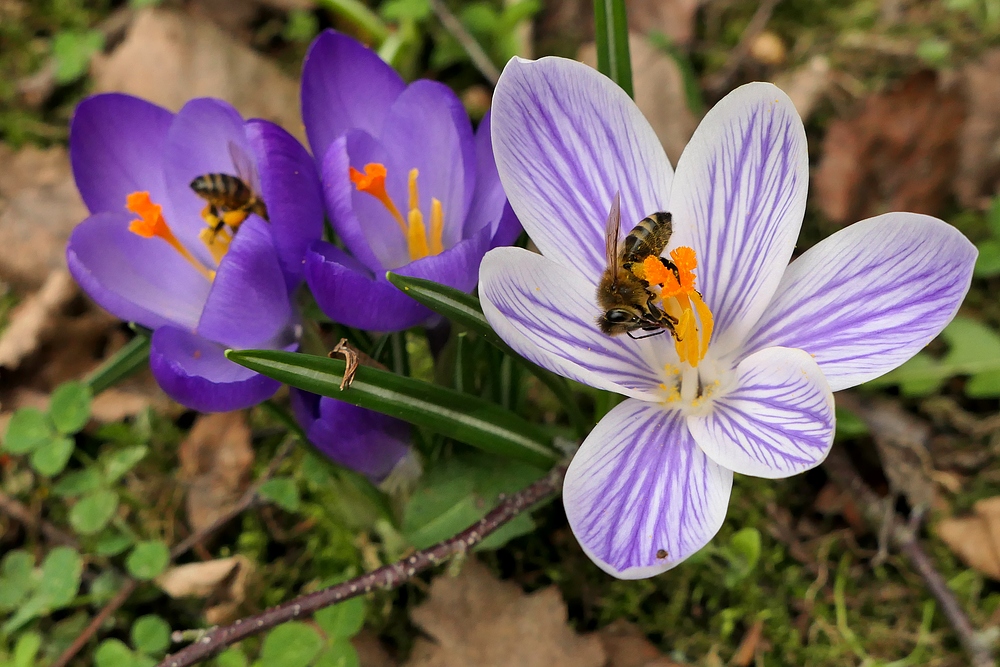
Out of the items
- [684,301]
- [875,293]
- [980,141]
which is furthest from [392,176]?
[980,141]

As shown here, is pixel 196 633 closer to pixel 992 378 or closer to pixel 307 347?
pixel 307 347

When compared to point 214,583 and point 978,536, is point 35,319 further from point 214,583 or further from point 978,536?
point 978,536

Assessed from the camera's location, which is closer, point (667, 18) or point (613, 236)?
point (613, 236)

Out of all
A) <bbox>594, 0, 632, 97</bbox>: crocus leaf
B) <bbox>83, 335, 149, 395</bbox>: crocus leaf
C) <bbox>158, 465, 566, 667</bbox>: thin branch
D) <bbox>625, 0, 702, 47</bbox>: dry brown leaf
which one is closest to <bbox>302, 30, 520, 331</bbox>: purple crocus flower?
<bbox>594, 0, 632, 97</bbox>: crocus leaf

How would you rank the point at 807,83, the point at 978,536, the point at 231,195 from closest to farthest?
the point at 231,195 → the point at 978,536 → the point at 807,83

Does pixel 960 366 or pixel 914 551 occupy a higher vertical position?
pixel 960 366

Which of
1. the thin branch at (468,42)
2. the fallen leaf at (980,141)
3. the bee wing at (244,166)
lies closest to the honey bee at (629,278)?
the bee wing at (244,166)

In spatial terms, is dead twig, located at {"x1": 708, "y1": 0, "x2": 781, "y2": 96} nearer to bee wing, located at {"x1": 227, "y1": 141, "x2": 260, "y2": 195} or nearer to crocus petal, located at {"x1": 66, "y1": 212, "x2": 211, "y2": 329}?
bee wing, located at {"x1": 227, "y1": 141, "x2": 260, "y2": 195}
